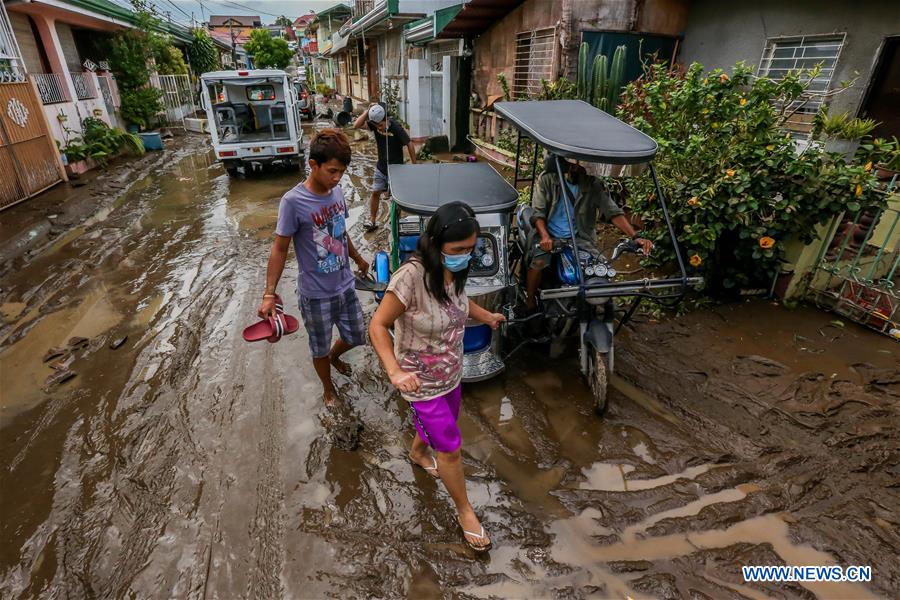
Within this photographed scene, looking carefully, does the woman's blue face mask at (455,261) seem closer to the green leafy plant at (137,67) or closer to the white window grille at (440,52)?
the white window grille at (440,52)

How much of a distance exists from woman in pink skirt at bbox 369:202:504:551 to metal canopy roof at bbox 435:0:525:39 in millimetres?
9314

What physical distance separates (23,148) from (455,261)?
35.2 ft

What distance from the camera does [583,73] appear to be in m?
8.20

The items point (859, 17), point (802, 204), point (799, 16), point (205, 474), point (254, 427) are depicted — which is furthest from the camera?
point (799, 16)

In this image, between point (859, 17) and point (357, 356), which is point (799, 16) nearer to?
point (859, 17)

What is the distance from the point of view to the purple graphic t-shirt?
9.64 feet

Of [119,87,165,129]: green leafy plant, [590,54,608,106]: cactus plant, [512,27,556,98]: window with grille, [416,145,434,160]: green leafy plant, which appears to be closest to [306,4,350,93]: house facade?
[119,87,165,129]: green leafy plant

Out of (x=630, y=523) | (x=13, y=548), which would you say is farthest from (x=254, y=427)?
(x=630, y=523)

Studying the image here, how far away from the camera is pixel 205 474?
309cm

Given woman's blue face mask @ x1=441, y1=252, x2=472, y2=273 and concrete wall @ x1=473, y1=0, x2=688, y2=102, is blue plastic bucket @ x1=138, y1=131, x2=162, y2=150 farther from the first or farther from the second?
woman's blue face mask @ x1=441, y1=252, x2=472, y2=273

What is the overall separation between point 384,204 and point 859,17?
24.3ft

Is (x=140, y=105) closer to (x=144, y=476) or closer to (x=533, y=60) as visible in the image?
(x=533, y=60)

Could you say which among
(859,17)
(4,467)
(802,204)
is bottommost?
(4,467)

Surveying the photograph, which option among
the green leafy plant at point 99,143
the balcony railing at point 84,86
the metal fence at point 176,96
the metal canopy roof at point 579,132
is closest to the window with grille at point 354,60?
the metal fence at point 176,96
